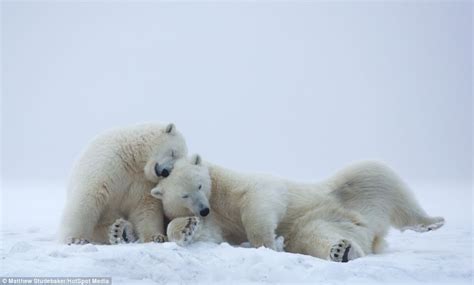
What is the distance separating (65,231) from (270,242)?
59.3 inches

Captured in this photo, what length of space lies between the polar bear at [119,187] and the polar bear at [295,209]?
0.16 metres

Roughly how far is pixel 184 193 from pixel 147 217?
1.14 feet

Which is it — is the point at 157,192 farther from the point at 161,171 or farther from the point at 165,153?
the point at 165,153

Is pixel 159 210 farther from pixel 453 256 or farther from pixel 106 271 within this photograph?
pixel 453 256

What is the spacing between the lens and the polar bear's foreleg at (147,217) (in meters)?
4.70

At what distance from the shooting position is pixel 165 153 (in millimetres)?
5043

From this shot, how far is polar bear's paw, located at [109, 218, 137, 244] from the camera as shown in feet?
14.9

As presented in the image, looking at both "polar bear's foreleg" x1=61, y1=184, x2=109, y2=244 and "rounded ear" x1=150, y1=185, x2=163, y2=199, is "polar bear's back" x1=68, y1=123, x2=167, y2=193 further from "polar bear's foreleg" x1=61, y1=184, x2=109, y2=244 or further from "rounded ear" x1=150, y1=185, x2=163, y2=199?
"rounded ear" x1=150, y1=185, x2=163, y2=199

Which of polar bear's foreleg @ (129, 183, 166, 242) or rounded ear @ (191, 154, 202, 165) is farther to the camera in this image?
rounded ear @ (191, 154, 202, 165)

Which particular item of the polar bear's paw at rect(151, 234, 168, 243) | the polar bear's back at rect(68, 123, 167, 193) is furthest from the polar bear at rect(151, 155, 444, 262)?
the polar bear's back at rect(68, 123, 167, 193)

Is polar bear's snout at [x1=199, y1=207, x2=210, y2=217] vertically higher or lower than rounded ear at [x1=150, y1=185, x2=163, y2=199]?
lower

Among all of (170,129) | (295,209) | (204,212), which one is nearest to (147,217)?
(204,212)

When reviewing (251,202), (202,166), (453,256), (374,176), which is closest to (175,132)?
(202,166)

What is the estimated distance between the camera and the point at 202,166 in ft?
16.5
